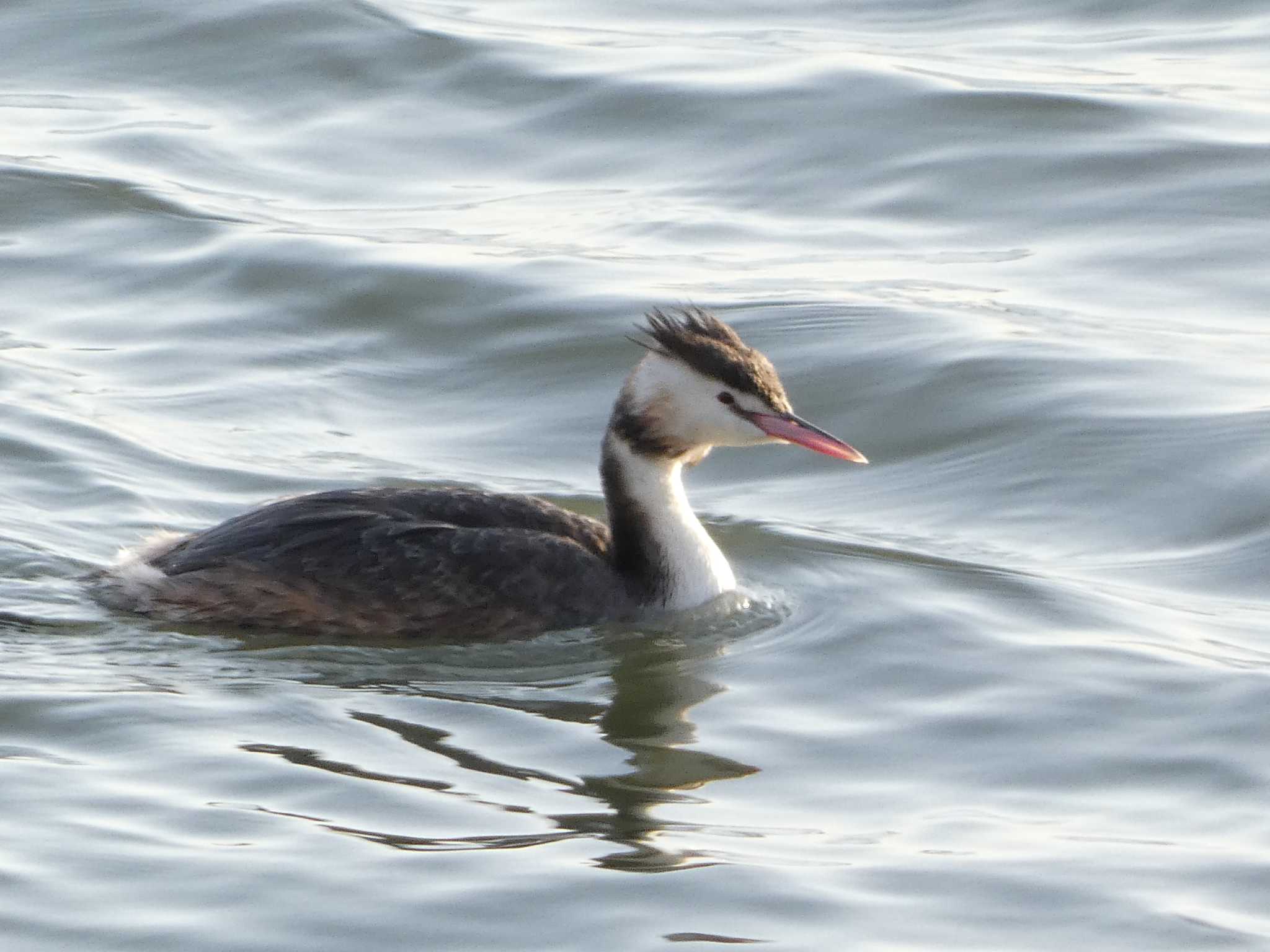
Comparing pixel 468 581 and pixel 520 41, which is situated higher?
pixel 520 41

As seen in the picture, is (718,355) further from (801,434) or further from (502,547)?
(502,547)

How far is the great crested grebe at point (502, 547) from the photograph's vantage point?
26.1ft

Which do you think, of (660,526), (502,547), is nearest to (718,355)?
(660,526)

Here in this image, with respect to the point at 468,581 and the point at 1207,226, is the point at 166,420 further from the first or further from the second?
the point at 1207,226

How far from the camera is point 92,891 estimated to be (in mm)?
5930

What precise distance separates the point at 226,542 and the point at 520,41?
28.6ft

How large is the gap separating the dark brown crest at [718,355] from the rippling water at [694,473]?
820 millimetres

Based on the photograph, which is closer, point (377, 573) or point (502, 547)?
point (377, 573)

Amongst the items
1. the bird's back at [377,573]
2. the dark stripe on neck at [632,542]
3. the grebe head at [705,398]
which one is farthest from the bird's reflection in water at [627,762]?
the grebe head at [705,398]

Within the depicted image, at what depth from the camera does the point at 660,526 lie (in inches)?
327

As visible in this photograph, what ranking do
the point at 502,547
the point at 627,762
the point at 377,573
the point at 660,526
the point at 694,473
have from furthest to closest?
the point at 694,473 < the point at 660,526 < the point at 502,547 < the point at 377,573 < the point at 627,762

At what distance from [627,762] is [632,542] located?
147 centimetres

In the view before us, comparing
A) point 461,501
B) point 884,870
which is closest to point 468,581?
point 461,501

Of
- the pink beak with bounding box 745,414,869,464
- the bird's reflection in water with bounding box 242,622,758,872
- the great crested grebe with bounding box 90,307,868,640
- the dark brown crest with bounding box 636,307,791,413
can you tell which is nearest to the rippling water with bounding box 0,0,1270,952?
the bird's reflection in water with bounding box 242,622,758,872
